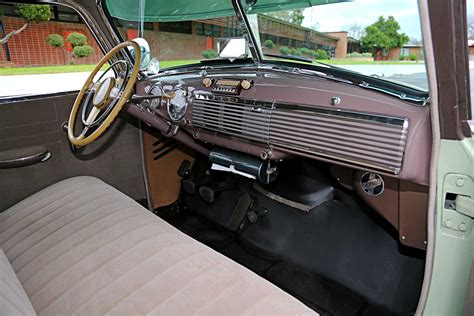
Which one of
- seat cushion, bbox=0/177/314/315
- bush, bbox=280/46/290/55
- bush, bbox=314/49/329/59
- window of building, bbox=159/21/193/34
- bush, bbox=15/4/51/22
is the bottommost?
seat cushion, bbox=0/177/314/315

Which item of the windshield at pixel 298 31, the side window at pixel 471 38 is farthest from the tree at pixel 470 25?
the windshield at pixel 298 31

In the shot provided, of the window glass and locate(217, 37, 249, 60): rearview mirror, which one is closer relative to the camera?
locate(217, 37, 249, 60): rearview mirror

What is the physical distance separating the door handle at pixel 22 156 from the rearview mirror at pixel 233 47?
1.10 meters

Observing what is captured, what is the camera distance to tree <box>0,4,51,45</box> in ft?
6.01

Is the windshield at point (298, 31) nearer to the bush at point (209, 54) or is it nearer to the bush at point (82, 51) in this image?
the bush at point (209, 54)

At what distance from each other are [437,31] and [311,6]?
0.78 metres

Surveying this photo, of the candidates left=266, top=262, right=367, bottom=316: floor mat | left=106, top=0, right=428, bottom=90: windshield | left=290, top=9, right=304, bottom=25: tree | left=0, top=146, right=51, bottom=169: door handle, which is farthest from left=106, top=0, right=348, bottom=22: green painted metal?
left=266, top=262, right=367, bottom=316: floor mat

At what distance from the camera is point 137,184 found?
2369 millimetres

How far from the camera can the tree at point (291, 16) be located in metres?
1.57

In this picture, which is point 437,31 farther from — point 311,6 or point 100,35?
point 100,35

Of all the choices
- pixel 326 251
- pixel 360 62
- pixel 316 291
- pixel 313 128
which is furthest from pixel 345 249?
pixel 360 62

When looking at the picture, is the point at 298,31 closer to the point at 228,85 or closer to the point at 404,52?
the point at 228,85

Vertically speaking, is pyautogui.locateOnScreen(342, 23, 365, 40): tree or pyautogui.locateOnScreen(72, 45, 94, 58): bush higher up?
pyautogui.locateOnScreen(342, 23, 365, 40): tree

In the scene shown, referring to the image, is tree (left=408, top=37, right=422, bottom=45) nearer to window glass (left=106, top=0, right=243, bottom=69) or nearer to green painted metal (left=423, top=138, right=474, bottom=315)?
green painted metal (left=423, top=138, right=474, bottom=315)
